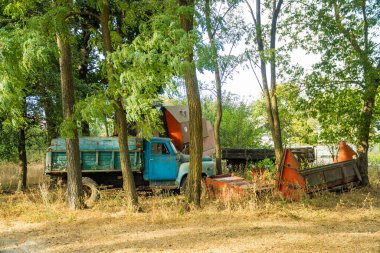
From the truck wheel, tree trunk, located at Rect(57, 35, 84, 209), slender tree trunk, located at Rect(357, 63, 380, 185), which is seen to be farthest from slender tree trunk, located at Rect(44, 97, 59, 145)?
slender tree trunk, located at Rect(357, 63, 380, 185)

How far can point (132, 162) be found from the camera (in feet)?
44.0

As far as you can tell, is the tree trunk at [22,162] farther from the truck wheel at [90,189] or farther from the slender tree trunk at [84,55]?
the truck wheel at [90,189]

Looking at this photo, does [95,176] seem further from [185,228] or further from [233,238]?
[233,238]

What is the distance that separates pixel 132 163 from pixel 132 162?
1.3 inches

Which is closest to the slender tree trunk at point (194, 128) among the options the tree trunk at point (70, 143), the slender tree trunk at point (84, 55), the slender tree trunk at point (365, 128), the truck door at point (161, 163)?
the tree trunk at point (70, 143)

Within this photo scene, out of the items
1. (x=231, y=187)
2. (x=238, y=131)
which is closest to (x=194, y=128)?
(x=231, y=187)

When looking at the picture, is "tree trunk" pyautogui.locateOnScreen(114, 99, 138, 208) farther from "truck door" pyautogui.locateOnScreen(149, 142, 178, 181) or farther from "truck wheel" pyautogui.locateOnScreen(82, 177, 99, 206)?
"truck door" pyautogui.locateOnScreen(149, 142, 178, 181)

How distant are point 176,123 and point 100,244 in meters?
10.5

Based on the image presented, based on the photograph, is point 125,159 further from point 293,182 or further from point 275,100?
point 275,100

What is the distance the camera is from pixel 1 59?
26.1 ft

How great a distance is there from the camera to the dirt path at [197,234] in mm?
6461

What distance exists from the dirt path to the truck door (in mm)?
4272

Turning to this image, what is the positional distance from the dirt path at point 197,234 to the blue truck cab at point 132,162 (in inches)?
153

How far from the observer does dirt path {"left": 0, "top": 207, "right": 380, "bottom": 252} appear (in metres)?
6.46
